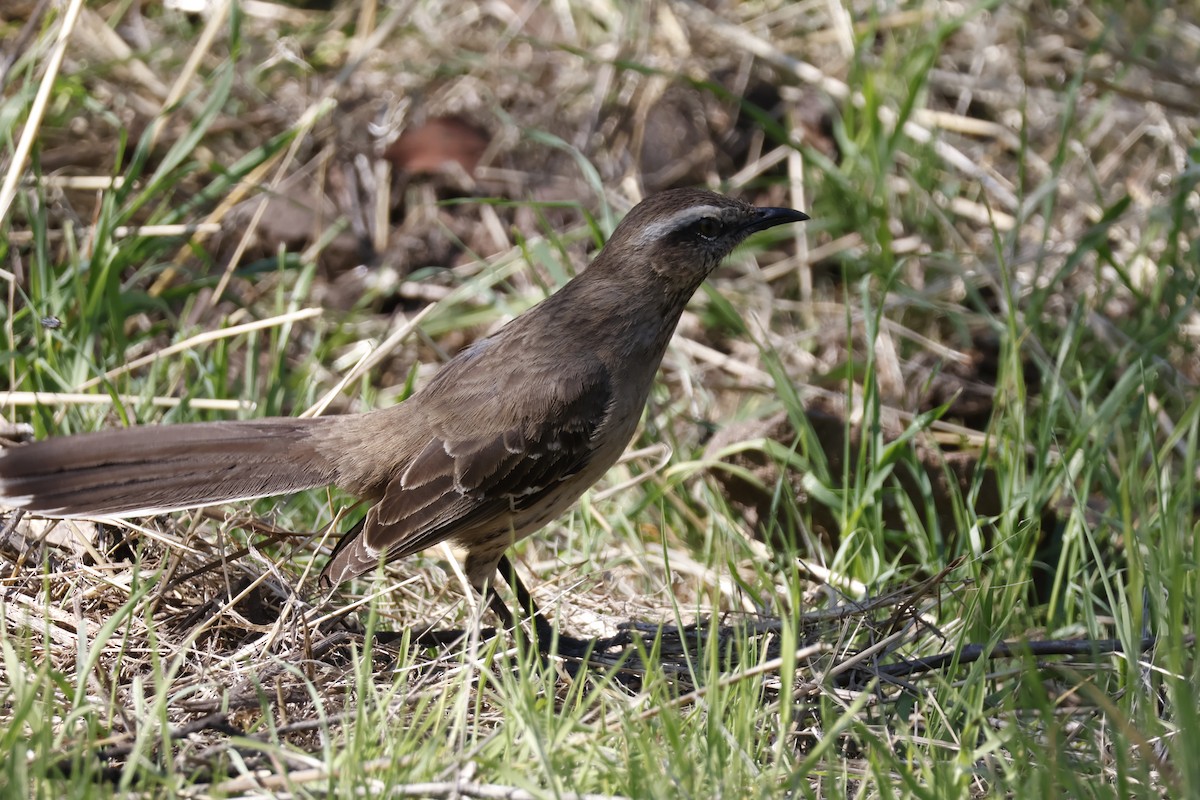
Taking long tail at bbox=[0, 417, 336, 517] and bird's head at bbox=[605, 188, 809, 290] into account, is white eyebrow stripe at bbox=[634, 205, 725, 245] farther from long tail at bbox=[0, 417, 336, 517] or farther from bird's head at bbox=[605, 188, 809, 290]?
long tail at bbox=[0, 417, 336, 517]

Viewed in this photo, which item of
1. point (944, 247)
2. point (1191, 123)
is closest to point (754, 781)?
point (944, 247)

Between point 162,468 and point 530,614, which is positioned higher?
point 162,468

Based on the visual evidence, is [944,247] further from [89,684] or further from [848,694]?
[89,684]

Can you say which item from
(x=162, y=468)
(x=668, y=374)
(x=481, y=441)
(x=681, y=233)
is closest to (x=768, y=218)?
(x=681, y=233)

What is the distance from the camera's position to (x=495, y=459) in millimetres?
4887

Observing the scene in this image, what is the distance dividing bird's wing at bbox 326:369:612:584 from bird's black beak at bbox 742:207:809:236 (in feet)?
3.07

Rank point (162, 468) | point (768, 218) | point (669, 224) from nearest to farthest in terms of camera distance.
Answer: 1. point (162, 468)
2. point (669, 224)
3. point (768, 218)

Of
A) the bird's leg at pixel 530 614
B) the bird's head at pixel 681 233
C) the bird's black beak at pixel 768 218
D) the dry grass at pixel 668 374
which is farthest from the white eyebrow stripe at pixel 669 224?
the bird's leg at pixel 530 614

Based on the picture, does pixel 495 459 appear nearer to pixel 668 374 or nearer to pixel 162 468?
pixel 162 468

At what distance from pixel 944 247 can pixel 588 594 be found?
3347mm

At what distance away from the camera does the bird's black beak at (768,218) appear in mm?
5379

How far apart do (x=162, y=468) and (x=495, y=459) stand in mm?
1186

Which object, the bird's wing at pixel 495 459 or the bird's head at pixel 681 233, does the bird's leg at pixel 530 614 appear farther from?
the bird's head at pixel 681 233

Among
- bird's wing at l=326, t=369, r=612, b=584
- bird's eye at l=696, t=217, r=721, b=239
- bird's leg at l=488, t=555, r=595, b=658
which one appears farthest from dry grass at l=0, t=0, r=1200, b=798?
bird's eye at l=696, t=217, r=721, b=239
